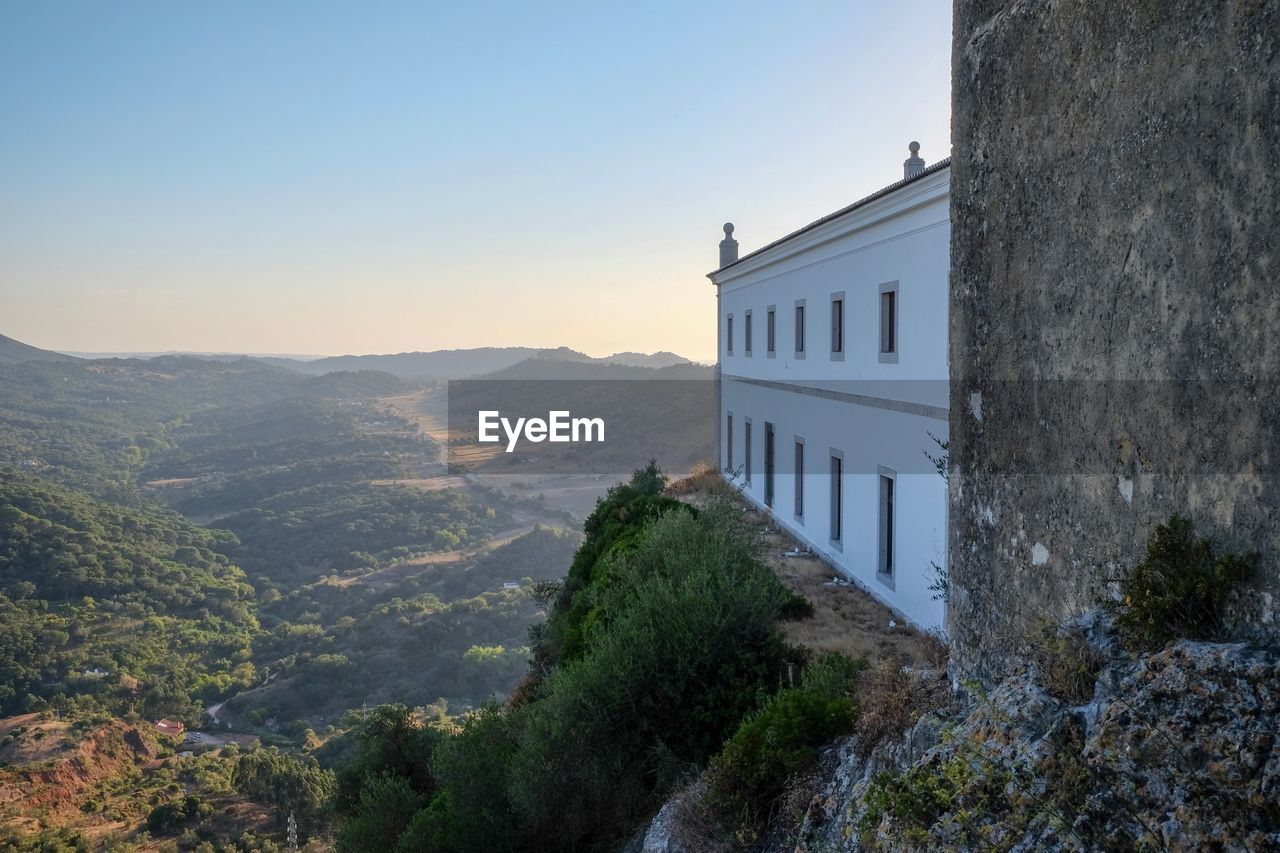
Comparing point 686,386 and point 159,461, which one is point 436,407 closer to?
point 159,461

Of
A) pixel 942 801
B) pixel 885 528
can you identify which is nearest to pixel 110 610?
pixel 885 528

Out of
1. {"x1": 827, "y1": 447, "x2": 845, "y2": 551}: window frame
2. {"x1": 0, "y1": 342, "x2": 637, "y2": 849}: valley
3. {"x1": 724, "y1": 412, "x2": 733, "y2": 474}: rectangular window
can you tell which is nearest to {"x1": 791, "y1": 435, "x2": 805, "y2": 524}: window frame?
{"x1": 827, "y1": 447, "x2": 845, "y2": 551}: window frame

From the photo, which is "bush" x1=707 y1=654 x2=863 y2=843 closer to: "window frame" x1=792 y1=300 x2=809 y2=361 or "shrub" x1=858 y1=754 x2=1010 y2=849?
"shrub" x1=858 y1=754 x2=1010 y2=849

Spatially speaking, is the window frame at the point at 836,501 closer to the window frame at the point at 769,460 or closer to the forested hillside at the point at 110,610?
the window frame at the point at 769,460

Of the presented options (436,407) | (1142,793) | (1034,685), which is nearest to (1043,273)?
(1034,685)

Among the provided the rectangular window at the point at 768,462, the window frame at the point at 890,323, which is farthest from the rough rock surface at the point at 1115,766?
the rectangular window at the point at 768,462
